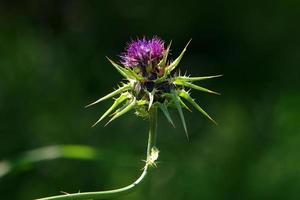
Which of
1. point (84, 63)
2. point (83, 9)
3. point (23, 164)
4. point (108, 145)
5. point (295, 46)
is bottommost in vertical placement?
point (23, 164)

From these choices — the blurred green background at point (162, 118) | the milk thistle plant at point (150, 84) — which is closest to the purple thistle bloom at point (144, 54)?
the milk thistle plant at point (150, 84)

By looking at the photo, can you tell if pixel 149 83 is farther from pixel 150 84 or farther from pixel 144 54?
pixel 144 54

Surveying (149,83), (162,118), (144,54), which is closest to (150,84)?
(149,83)

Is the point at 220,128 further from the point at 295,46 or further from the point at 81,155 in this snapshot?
the point at 81,155

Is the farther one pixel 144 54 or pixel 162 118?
pixel 162 118

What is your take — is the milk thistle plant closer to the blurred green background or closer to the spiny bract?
the spiny bract

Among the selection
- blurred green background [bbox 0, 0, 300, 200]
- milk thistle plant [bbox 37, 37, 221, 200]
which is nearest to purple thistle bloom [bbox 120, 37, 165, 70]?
milk thistle plant [bbox 37, 37, 221, 200]

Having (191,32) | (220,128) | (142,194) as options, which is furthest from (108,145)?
(191,32)
